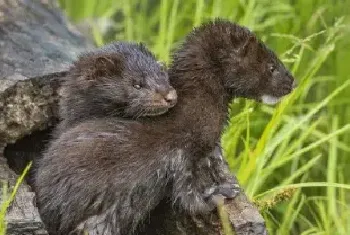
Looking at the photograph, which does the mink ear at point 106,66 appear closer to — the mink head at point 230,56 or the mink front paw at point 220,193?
the mink head at point 230,56

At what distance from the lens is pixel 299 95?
209 inches

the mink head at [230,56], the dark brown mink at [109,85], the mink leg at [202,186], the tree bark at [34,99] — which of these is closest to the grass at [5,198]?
the tree bark at [34,99]

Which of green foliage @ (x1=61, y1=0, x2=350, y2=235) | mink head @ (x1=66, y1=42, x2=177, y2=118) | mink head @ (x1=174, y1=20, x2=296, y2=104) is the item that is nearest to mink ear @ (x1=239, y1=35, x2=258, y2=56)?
mink head @ (x1=174, y1=20, x2=296, y2=104)

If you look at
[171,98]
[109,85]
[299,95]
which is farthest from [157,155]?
[299,95]

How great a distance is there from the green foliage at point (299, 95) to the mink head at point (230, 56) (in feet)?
2.02

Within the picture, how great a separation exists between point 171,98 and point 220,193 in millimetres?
462

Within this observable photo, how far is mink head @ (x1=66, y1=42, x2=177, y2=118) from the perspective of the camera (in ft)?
14.3

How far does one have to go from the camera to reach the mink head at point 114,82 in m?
4.36

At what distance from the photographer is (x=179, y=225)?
4.29m

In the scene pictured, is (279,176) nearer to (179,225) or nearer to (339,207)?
(339,207)

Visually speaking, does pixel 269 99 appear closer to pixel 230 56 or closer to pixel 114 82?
pixel 230 56

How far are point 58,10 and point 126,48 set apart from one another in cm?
127

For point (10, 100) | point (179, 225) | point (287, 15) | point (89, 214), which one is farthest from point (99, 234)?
point (287, 15)

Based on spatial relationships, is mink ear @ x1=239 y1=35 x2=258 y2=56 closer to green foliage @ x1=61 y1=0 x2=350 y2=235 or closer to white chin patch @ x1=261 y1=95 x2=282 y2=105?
white chin patch @ x1=261 y1=95 x2=282 y2=105
